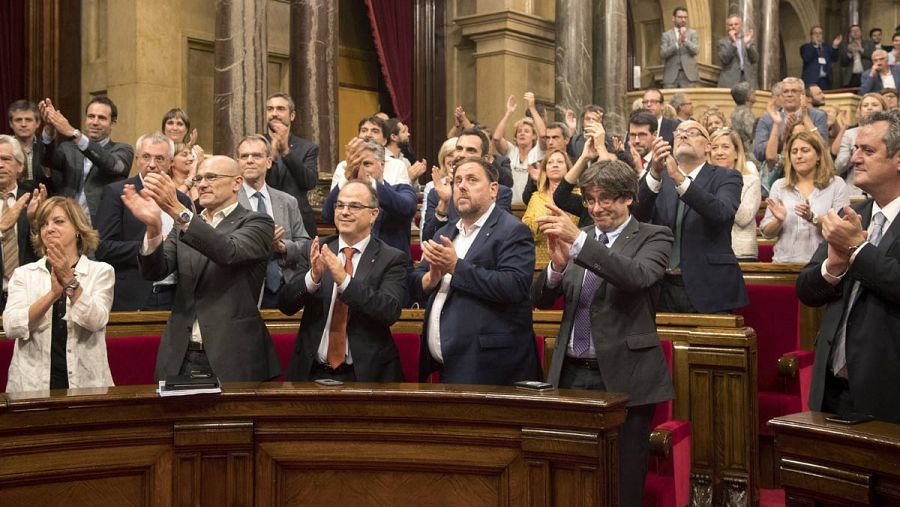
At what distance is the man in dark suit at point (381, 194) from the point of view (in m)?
4.04

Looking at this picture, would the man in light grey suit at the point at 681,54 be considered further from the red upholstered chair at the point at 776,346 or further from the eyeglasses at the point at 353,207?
the eyeglasses at the point at 353,207

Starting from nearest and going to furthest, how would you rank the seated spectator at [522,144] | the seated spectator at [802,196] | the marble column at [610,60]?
the seated spectator at [802,196], the seated spectator at [522,144], the marble column at [610,60]

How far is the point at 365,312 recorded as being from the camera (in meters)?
3.21

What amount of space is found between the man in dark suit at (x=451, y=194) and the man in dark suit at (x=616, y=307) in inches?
42.0

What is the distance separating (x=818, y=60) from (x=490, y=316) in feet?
41.2

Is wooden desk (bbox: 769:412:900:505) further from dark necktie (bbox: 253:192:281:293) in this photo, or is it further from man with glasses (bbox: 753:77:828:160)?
man with glasses (bbox: 753:77:828:160)

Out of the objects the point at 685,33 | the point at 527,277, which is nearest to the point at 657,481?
the point at 527,277

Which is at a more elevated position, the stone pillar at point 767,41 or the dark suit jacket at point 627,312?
the stone pillar at point 767,41

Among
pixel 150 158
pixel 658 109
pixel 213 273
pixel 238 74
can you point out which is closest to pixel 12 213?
pixel 150 158

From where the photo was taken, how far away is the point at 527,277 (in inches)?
131

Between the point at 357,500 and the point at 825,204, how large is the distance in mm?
3127

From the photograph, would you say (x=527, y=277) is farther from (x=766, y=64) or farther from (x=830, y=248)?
(x=766, y=64)

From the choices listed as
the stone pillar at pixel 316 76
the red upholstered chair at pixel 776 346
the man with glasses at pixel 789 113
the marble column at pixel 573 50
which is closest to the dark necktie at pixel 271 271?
the red upholstered chair at pixel 776 346

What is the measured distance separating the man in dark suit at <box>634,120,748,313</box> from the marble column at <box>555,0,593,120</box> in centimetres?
626
